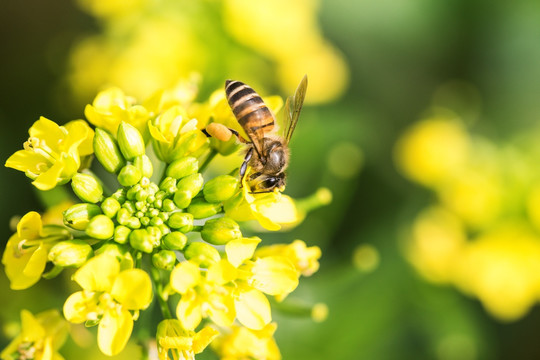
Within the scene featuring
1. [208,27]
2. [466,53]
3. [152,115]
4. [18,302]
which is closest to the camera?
[152,115]

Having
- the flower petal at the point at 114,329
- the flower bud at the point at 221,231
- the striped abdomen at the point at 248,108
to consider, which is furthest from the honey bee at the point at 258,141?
the flower petal at the point at 114,329

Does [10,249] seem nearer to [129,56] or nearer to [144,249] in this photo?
[144,249]

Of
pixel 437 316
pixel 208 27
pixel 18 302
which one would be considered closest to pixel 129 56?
pixel 208 27

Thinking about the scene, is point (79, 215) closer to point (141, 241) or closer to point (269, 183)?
point (141, 241)

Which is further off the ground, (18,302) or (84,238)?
(84,238)

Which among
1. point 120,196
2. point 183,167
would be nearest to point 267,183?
point 183,167

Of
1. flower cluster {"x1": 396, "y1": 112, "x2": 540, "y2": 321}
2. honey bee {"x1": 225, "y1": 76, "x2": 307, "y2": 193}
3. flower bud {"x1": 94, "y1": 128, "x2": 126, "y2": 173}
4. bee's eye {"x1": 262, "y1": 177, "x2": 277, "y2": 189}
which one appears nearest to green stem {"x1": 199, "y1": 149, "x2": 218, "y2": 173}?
honey bee {"x1": 225, "y1": 76, "x2": 307, "y2": 193}
